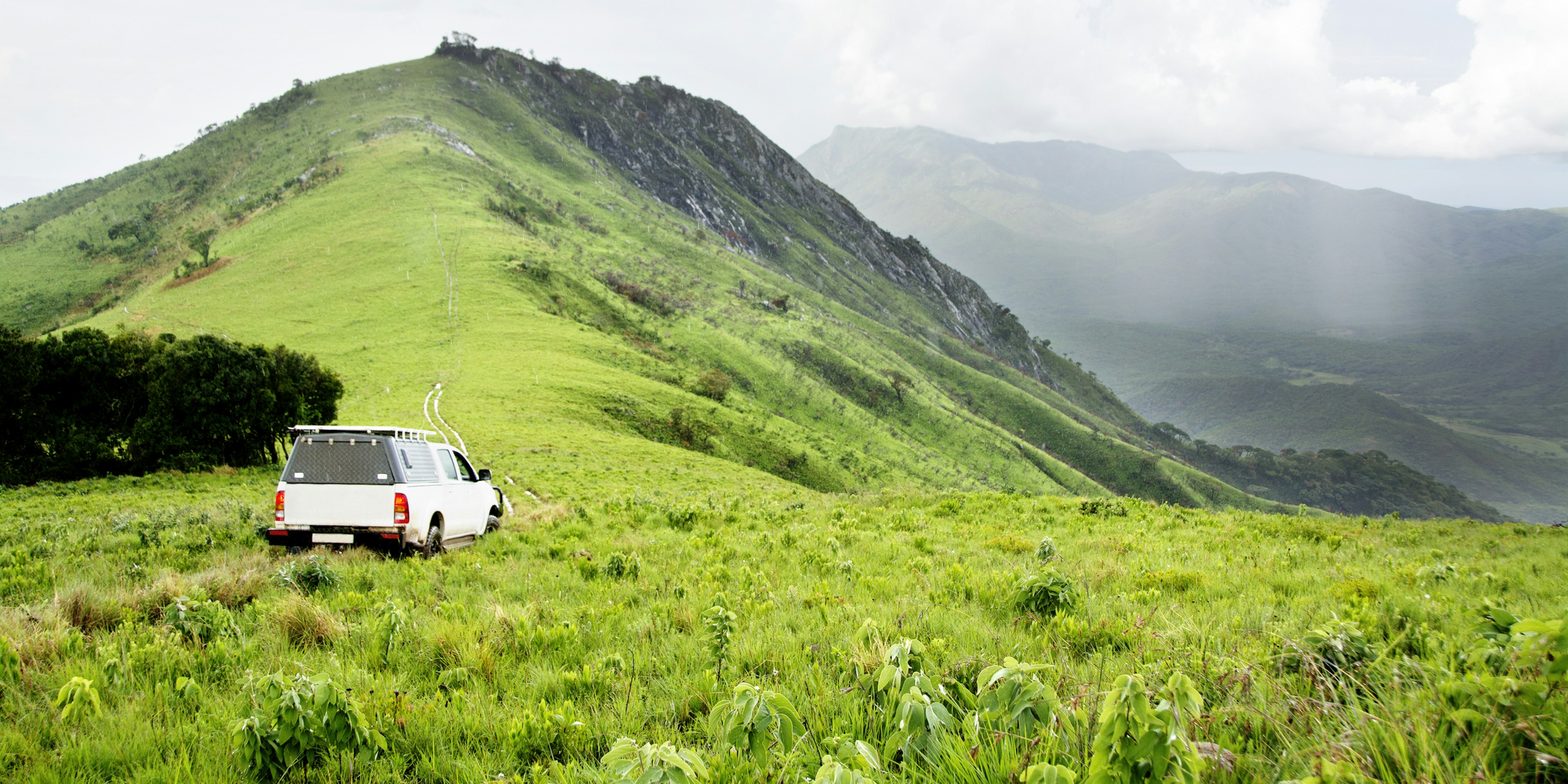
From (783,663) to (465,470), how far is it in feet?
37.2

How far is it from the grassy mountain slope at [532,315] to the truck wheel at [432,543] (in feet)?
48.1

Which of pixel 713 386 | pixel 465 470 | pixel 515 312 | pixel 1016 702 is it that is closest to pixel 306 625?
pixel 1016 702

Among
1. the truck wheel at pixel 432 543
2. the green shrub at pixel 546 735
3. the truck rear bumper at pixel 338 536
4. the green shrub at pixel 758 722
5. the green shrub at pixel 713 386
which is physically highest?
the green shrub at pixel 758 722

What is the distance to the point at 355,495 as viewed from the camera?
1046cm

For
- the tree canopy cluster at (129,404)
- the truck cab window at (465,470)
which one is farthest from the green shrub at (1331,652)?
the tree canopy cluster at (129,404)

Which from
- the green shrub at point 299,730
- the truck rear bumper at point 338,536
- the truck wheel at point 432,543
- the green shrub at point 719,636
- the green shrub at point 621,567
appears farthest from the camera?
the truck wheel at point 432,543

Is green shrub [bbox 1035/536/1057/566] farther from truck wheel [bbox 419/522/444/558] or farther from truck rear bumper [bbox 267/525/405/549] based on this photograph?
truck rear bumper [bbox 267/525/405/549]

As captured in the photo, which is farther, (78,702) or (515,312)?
(515,312)

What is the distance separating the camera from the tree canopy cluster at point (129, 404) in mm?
22547

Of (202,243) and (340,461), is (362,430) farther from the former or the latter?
(202,243)

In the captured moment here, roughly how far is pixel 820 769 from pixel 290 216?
113 m

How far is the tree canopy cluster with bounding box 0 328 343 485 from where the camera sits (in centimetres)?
2255

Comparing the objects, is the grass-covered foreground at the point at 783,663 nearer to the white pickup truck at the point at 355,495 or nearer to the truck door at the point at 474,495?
the white pickup truck at the point at 355,495

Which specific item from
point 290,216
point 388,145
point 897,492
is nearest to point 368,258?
point 290,216
